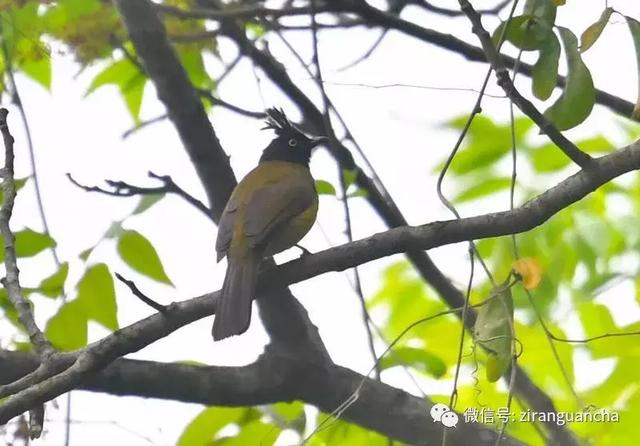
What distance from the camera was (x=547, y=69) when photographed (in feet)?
8.52

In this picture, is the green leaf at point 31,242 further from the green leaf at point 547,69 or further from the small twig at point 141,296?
the green leaf at point 547,69

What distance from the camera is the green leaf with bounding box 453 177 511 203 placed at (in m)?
3.88

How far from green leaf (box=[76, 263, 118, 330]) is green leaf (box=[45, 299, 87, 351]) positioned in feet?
0.07

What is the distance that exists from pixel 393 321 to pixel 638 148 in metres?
1.77

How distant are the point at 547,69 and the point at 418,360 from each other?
123 cm

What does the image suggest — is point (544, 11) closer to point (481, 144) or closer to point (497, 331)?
point (497, 331)

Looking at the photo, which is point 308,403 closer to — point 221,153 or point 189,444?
point 189,444

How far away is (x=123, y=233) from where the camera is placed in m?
3.20

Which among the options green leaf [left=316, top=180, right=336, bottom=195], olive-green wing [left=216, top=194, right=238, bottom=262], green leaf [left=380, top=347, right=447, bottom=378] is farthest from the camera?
olive-green wing [left=216, top=194, right=238, bottom=262]

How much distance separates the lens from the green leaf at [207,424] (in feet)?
10.4

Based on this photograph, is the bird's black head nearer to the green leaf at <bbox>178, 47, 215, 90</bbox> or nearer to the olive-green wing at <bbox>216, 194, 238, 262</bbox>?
the green leaf at <bbox>178, 47, 215, 90</bbox>

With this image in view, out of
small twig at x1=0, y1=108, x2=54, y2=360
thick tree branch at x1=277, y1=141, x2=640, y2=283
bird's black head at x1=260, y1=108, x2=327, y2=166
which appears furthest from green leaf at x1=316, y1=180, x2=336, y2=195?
bird's black head at x1=260, y1=108, x2=327, y2=166

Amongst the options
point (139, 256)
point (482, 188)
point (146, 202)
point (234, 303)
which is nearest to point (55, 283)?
point (139, 256)

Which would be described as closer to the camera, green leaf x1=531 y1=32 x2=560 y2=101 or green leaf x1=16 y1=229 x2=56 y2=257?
green leaf x1=531 y1=32 x2=560 y2=101
